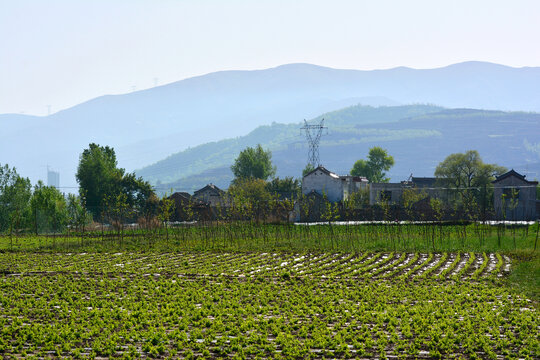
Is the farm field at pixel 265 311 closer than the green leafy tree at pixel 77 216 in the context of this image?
Yes

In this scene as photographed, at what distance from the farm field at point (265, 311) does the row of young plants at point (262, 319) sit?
4 centimetres

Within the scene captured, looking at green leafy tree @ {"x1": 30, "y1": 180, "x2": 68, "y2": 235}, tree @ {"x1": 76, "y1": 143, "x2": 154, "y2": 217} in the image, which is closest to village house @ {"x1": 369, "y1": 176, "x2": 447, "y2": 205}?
tree @ {"x1": 76, "y1": 143, "x2": 154, "y2": 217}

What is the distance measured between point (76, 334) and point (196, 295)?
545 cm

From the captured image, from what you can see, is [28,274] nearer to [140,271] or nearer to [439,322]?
[140,271]

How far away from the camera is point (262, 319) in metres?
16.4

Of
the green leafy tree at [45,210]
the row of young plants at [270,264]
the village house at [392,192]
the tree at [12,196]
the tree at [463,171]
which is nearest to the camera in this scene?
the row of young plants at [270,264]

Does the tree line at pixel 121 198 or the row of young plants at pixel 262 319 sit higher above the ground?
the tree line at pixel 121 198

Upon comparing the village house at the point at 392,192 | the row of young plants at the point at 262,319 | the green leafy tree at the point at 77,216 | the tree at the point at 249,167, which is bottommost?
the row of young plants at the point at 262,319

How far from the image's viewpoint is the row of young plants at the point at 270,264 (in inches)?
1015

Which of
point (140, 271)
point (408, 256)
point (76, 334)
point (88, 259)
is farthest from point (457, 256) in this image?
point (76, 334)

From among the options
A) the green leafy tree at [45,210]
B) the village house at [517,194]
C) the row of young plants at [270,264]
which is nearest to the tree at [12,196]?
the green leafy tree at [45,210]

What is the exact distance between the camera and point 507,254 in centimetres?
3244

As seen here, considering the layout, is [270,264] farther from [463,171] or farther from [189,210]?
[463,171]

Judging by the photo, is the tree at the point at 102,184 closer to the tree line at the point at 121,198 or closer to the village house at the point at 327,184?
the tree line at the point at 121,198
